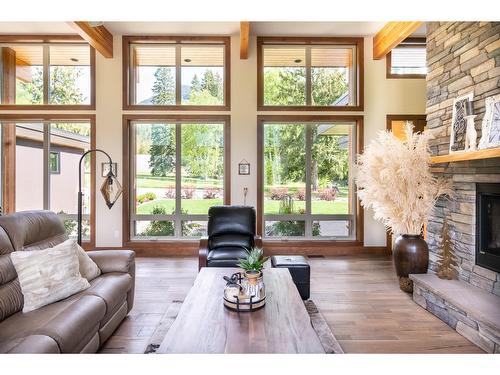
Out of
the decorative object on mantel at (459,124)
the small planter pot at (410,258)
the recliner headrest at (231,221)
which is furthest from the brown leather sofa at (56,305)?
the decorative object on mantel at (459,124)

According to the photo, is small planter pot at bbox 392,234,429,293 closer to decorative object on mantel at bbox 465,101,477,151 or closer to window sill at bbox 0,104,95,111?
decorative object on mantel at bbox 465,101,477,151

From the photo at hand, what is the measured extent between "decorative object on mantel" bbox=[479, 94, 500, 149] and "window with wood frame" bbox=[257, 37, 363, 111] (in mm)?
2785

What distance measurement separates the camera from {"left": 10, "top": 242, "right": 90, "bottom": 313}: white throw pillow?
2.20m

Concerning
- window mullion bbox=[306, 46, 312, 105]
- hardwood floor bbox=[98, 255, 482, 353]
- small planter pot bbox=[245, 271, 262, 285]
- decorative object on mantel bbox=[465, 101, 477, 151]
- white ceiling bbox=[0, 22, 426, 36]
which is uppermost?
white ceiling bbox=[0, 22, 426, 36]

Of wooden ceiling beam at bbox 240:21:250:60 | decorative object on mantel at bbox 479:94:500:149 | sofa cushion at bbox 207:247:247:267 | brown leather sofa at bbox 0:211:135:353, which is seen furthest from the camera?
wooden ceiling beam at bbox 240:21:250:60

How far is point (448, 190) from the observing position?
3.57m

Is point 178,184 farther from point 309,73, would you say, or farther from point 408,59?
point 408,59

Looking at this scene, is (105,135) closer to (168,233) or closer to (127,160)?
(127,160)

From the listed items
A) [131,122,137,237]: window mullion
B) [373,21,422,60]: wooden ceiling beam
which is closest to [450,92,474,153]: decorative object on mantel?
[373,21,422,60]: wooden ceiling beam

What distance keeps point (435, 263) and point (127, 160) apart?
500 cm

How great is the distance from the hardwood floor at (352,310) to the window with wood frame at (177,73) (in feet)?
9.59

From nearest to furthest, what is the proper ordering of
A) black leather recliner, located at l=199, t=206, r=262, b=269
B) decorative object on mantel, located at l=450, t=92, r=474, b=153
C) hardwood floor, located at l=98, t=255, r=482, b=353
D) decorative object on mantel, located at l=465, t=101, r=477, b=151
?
hardwood floor, located at l=98, t=255, r=482, b=353, decorative object on mantel, located at l=465, t=101, r=477, b=151, decorative object on mantel, located at l=450, t=92, r=474, b=153, black leather recliner, located at l=199, t=206, r=262, b=269

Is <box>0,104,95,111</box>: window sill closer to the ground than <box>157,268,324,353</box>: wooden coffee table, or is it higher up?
higher up
